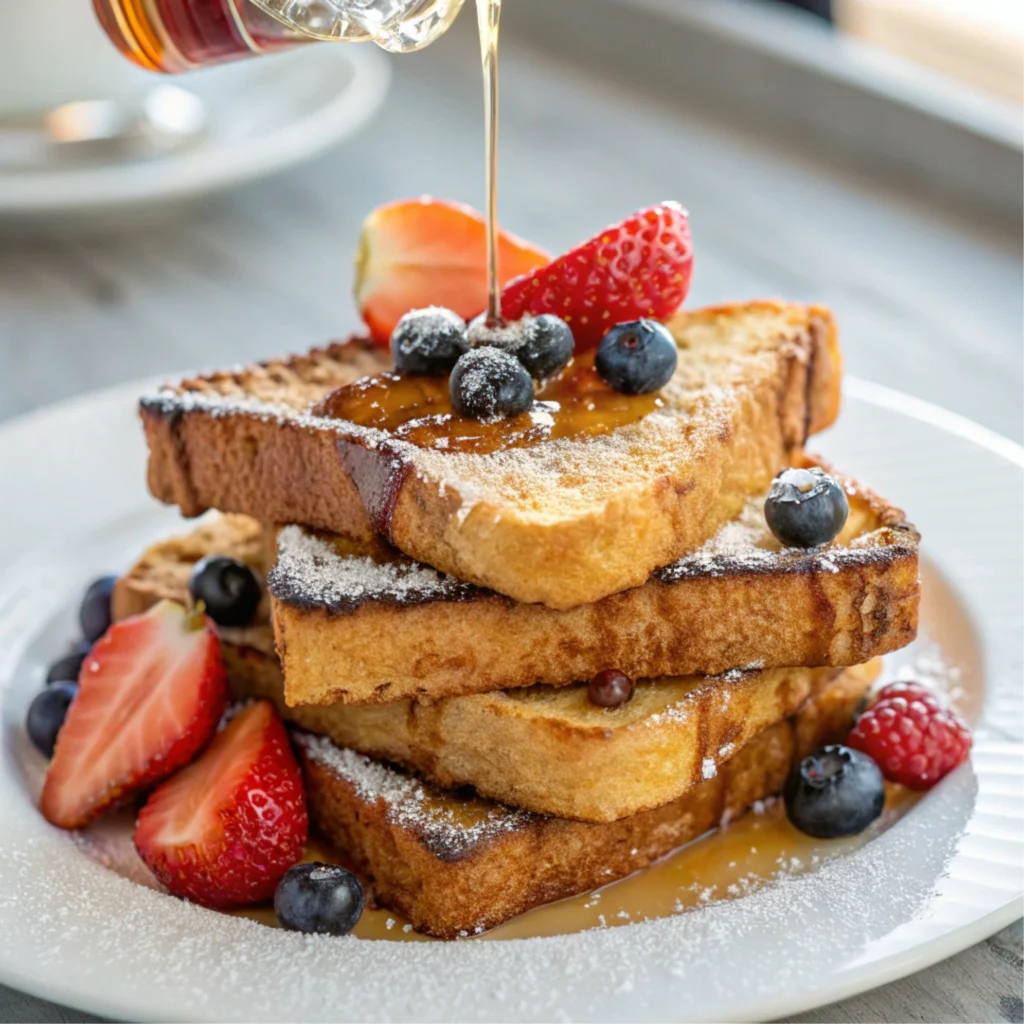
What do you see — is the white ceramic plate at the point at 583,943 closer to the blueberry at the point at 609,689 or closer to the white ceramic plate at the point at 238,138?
the blueberry at the point at 609,689

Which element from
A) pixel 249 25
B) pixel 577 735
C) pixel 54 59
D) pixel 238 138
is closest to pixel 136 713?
pixel 577 735

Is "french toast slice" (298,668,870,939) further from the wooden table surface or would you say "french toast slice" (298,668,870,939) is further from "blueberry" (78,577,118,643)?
the wooden table surface

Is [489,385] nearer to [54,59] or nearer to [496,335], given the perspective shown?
[496,335]

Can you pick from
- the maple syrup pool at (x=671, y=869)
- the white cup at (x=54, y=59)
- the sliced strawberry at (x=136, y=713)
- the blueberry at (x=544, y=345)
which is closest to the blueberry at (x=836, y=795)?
the maple syrup pool at (x=671, y=869)

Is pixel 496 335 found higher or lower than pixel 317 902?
higher

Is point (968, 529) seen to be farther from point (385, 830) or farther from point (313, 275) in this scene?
point (313, 275)

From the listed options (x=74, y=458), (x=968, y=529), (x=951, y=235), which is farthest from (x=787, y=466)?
(x=951, y=235)

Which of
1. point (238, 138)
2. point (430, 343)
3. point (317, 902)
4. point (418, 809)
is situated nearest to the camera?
point (317, 902)
